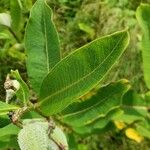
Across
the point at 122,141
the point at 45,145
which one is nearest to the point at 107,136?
the point at 122,141

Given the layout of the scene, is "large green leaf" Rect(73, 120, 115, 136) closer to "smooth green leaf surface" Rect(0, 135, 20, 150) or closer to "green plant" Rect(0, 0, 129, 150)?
"green plant" Rect(0, 0, 129, 150)

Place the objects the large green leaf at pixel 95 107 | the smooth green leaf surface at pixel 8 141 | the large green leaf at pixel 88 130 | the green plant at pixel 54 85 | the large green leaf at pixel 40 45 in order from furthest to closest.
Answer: the large green leaf at pixel 88 130, the large green leaf at pixel 95 107, the smooth green leaf surface at pixel 8 141, the large green leaf at pixel 40 45, the green plant at pixel 54 85

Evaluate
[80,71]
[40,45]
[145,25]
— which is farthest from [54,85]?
[145,25]

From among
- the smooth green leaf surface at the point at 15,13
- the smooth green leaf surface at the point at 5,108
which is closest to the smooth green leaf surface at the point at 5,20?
the smooth green leaf surface at the point at 15,13

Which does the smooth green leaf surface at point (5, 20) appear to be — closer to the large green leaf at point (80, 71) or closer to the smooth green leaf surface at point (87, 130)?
the smooth green leaf surface at point (87, 130)

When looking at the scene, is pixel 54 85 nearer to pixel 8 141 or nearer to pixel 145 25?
pixel 8 141

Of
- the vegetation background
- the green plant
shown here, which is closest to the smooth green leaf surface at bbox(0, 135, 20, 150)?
the green plant
